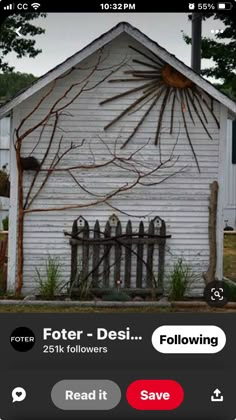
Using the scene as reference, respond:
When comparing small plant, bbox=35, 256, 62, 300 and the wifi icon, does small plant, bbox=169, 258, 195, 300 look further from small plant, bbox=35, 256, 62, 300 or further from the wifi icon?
the wifi icon

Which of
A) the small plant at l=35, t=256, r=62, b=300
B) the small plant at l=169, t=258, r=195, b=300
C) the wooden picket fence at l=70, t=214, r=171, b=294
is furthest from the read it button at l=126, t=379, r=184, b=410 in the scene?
the wooden picket fence at l=70, t=214, r=171, b=294

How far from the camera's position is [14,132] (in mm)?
3596

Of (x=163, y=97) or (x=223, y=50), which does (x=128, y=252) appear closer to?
(x=163, y=97)

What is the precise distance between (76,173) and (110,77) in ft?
1.88

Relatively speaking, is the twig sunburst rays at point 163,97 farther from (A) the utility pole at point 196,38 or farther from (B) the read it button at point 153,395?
Result: (B) the read it button at point 153,395

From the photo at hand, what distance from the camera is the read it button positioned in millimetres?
1761

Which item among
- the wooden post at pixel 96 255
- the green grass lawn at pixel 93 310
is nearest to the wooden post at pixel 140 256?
the wooden post at pixel 96 255

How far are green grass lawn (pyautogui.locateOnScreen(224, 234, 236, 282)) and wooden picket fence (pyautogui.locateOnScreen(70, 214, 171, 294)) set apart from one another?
67 centimetres

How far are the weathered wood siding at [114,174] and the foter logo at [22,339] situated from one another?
1720mm

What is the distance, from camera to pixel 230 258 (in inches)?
97.1

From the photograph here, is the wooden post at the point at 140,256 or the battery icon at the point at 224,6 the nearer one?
the battery icon at the point at 224,6

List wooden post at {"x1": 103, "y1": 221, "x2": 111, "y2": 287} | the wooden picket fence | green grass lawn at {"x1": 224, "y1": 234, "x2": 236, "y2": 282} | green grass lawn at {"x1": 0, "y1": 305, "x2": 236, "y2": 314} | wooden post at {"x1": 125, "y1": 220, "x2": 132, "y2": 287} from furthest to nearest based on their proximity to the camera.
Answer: wooden post at {"x1": 125, "y1": 220, "x2": 132, "y2": 287} → wooden post at {"x1": 103, "y1": 221, "x2": 111, "y2": 287} → the wooden picket fence → green grass lawn at {"x1": 224, "y1": 234, "x2": 236, "y2": 282} → green grass lawn at {"x1": 0, "y1": 305, "x2": 236, "y2": 314}

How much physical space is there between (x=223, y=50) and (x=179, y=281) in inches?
44.5

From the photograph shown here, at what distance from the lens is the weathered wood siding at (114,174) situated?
12.1 feet
